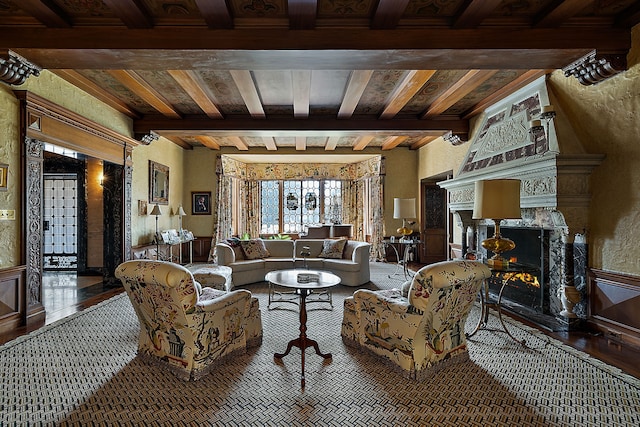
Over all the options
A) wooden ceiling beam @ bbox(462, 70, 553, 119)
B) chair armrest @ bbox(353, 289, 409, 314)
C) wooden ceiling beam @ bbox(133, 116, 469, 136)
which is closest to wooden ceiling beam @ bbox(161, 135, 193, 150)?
wooden ceiling beam @ bbox(133, 116, 469, 136)

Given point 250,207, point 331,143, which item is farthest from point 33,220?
point 250,207

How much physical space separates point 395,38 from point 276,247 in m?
4.48

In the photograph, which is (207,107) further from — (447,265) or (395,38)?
(447,265)

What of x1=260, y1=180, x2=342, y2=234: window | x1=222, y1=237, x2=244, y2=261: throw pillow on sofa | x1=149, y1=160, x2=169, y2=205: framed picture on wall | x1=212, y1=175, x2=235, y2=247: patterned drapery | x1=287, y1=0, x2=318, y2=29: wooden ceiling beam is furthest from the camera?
x1=260, y1=180, x2=342, y2=234: window

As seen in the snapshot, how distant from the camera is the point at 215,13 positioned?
9.51ft

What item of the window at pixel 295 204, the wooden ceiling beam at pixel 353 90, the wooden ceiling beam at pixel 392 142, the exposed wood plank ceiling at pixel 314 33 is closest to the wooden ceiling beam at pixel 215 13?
the exposed wood plank ceiling at pixel 314 33

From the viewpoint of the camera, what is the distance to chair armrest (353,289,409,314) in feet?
8.35

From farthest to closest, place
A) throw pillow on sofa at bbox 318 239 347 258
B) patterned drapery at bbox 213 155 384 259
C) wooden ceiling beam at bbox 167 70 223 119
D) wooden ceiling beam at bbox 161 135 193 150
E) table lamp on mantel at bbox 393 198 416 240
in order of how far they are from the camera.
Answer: patterned drapery at bbox 213 155 384 259
wooden ceiling beam at bbox 161 135 193 150
throw pillow on sofa at bbox 318 239 347 258
table lamp on mantel at bbox 393 198 416 240
wooden ceiling beam at bbox 167 70 223 119

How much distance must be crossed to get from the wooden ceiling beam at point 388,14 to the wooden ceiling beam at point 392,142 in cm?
480

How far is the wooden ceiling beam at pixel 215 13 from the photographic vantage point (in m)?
2.75

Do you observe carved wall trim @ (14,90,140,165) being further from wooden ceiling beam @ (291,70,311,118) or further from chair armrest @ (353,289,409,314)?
chair armrest @ (353,289,409,314)

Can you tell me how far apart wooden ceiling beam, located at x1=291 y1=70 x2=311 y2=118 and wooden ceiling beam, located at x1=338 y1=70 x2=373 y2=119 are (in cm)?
57

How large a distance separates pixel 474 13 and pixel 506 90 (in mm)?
2237

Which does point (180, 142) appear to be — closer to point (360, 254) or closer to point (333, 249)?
point (333, 249)
